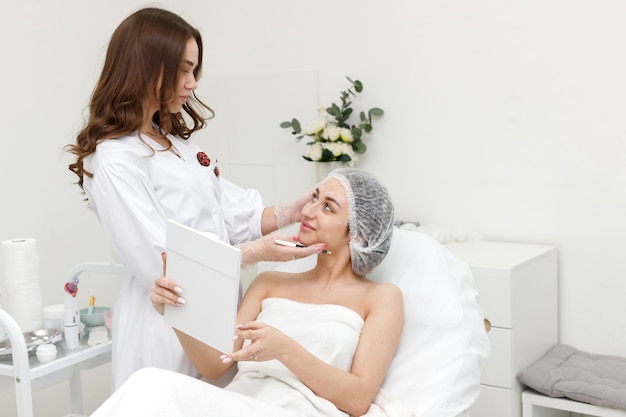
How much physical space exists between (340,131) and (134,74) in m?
1.49

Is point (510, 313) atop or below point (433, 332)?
below

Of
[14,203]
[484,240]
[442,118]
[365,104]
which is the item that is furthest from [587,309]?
[14,203]

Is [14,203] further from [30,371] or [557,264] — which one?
[557,264]

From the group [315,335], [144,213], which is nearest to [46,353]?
[144,213]

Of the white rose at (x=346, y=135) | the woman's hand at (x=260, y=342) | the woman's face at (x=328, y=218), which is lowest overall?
the woman's hand at (x=260, y=342)

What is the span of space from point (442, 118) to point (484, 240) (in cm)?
54

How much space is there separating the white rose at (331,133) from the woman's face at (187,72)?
133 centimetres

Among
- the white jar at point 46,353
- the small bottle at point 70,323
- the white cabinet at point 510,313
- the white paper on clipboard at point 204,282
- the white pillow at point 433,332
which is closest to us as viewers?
the white paper on clipboard at point 204,282

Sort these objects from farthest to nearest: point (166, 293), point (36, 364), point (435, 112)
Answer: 1. point (435, 112)
2. point (36, 364)
3. point (166, 293)

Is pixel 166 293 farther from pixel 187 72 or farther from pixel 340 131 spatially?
pixel 340 131

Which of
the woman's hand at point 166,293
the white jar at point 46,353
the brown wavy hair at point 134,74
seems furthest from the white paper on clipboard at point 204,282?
the white jar at point 46,353

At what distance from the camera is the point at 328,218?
7.30ft

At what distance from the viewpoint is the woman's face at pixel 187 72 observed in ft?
6.82

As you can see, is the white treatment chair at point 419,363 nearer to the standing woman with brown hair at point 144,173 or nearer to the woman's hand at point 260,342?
the woman's hand at point 260,342
